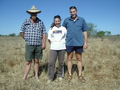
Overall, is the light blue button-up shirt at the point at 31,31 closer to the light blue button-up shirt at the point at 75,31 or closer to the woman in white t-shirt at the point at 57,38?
the woman in white t-shirt at the point at 57,38

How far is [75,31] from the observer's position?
347 cm

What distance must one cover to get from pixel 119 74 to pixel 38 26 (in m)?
3.01

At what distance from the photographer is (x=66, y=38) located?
361cm

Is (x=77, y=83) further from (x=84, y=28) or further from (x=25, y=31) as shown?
(x=25, y=31)

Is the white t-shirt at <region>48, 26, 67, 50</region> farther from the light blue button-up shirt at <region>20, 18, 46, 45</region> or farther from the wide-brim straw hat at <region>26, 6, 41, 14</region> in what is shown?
the wide-brim straw hat at <region>26, 6, 41, 14</region>

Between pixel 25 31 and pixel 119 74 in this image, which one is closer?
pixel 25 31

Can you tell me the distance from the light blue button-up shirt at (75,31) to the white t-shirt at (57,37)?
0.58ft

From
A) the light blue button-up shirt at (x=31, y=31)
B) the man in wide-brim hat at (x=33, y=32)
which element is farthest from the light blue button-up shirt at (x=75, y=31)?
the light blue button-up shirt at (x=31, y=31)

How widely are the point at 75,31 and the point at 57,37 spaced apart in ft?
1.77

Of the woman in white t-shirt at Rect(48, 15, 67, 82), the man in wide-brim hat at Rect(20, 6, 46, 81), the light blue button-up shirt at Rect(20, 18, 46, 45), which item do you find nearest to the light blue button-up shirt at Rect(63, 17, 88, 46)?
the woman in white t-shirt at Rect(48, 15, 67, 82)

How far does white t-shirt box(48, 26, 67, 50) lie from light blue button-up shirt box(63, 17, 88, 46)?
0.58ft

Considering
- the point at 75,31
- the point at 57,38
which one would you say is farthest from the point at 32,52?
the point at 75,31

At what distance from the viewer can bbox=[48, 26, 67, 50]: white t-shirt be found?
343 cm

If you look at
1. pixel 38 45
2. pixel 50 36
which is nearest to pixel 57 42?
pixel 50 36
